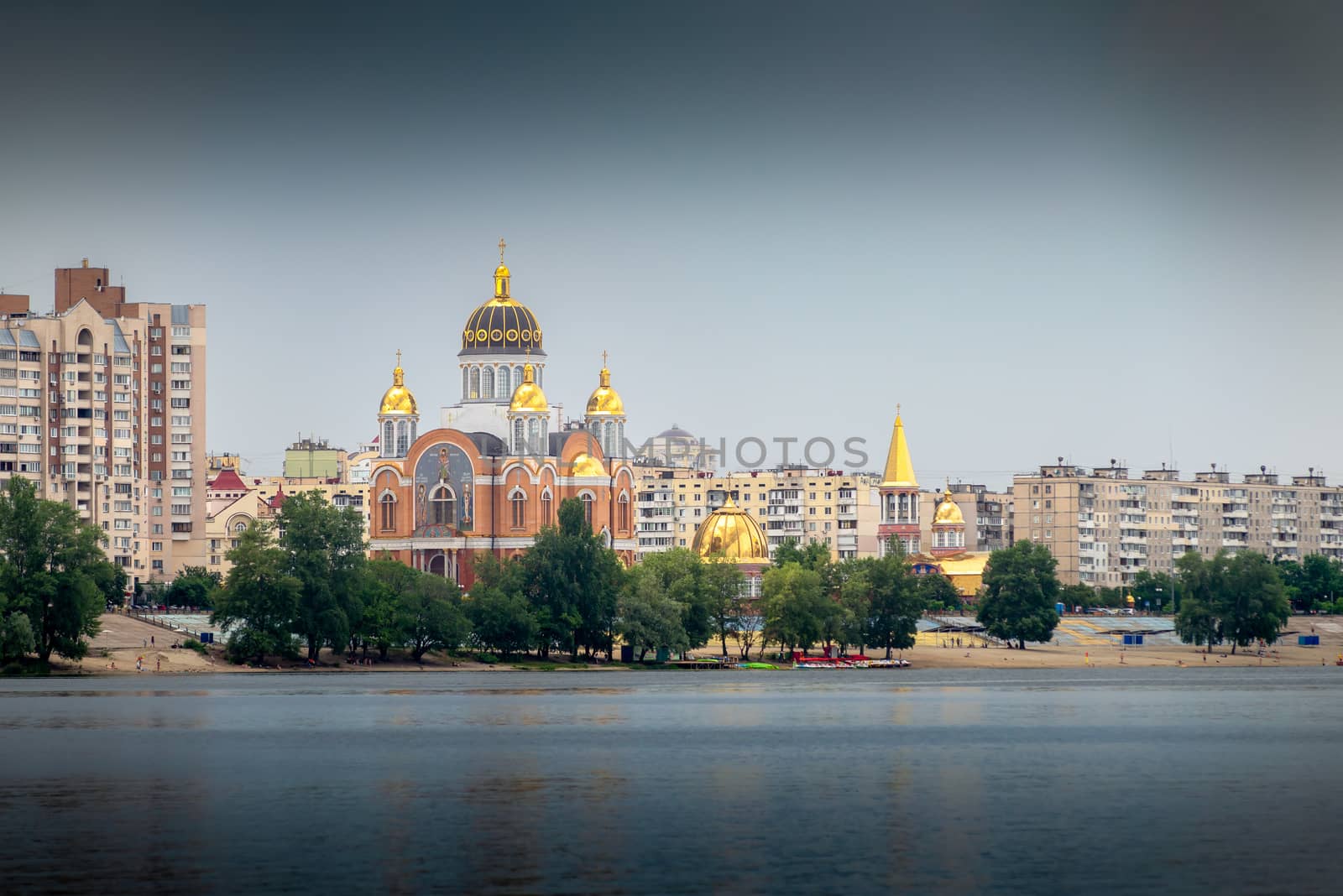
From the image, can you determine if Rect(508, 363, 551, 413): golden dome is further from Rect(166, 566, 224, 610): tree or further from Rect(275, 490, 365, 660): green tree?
Rect(275, 490, 365, 660): green tree

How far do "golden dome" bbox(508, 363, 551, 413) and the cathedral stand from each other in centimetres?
8

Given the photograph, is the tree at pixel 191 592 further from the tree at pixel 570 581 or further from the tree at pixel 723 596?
the tree at pixel 723 596

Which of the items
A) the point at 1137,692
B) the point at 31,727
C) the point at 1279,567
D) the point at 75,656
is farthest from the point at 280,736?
the point at 1279,567

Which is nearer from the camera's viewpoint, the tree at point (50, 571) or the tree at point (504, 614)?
the tree at point (50, 571)

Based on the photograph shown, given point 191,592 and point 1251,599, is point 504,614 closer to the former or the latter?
point 191,592

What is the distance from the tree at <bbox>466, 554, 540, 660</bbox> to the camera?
10931 centimetres

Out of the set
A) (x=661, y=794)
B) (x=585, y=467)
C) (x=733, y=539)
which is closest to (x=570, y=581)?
(x=585, y=467)

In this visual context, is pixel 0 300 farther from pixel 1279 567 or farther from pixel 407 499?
pixel 1279 567

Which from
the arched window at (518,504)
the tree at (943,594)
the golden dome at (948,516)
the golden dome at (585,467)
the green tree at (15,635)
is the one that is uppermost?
the golden dome at (585,467)

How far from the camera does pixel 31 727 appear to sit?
71.1 metres

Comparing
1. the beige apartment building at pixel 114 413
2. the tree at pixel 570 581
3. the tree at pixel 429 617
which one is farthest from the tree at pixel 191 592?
the tree at pixel 570 581

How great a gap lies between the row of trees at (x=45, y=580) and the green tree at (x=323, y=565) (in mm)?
9259

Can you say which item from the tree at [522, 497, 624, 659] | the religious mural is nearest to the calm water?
the tree at [522, 497, 624, 659]

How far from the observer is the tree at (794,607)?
118 metres
